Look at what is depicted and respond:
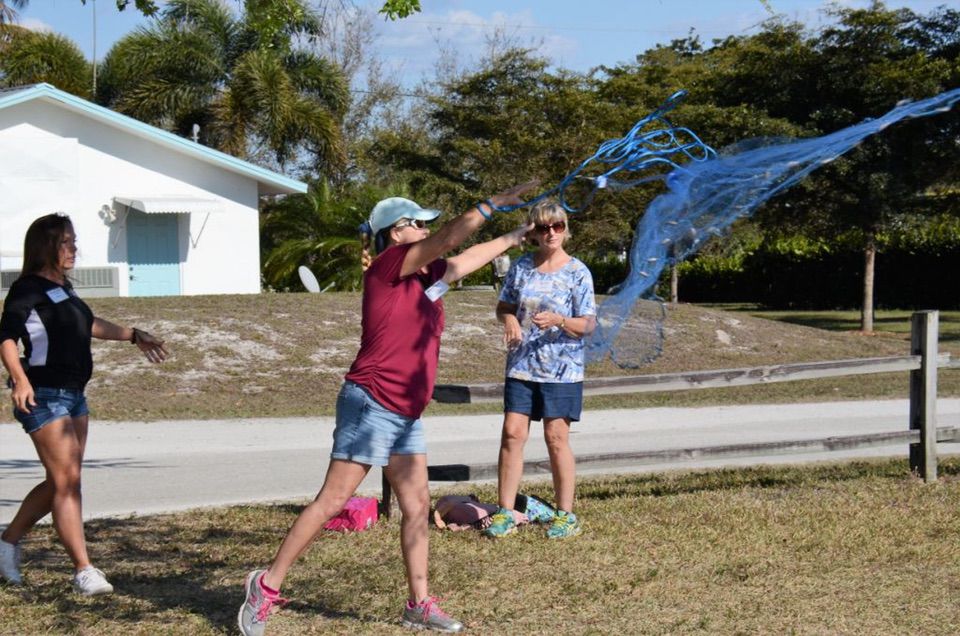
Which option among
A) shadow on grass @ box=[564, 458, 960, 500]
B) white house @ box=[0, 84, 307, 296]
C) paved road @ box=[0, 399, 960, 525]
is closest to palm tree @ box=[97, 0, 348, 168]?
white house @ box=[0, 84, 307, 296]

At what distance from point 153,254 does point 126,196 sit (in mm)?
1418

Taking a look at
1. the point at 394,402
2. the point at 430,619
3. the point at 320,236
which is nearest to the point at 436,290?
the point at 394,402

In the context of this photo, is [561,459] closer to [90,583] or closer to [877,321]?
[90,583]

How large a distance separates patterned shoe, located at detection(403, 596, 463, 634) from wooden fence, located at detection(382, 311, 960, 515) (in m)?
2.40

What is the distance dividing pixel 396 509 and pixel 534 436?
16.5 feet

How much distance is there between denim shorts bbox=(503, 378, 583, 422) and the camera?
697 cm

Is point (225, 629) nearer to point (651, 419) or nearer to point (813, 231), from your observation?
point (651, 419)

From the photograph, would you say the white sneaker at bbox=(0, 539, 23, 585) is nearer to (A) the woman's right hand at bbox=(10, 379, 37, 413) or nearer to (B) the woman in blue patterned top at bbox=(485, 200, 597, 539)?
(A) the woman's right hand at bbox=(10, 379, 37, 413)

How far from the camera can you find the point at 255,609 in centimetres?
502

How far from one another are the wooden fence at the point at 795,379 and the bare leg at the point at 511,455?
552 millimetres

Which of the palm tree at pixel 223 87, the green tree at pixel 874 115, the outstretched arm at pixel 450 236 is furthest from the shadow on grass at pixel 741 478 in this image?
the palm tree at pixel 223 87

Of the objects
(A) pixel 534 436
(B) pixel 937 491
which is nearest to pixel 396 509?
(B) pixel 937 491

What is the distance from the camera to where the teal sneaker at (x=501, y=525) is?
7035 millimetres

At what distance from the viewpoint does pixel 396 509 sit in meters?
7.62
